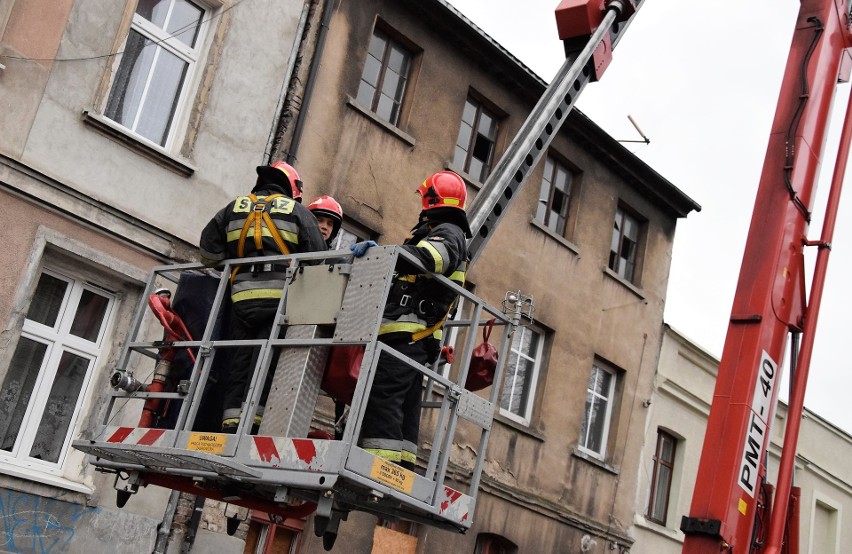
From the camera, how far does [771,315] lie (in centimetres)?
766

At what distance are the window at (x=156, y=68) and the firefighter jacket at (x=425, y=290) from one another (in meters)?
6.33

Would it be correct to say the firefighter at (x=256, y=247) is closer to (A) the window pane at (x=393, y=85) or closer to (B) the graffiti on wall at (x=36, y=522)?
(B) the graffiti on wall at (x=36, y=522)

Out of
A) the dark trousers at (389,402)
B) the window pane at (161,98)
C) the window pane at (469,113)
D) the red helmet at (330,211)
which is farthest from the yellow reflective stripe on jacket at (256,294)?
the window pane at (469,113)

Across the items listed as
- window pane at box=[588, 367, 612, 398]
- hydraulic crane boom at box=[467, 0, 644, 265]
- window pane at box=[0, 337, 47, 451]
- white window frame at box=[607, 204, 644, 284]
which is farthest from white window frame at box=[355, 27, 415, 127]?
hydraulic crane boom at box=[467, 0, 644, 265]

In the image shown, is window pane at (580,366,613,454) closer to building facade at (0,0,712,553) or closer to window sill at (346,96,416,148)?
building facade at (0,0,712,553)

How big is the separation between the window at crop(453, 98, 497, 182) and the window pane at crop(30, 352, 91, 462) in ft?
22.3

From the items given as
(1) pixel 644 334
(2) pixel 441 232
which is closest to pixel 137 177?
(2) pixel 441 232

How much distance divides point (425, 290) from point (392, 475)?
1.11m

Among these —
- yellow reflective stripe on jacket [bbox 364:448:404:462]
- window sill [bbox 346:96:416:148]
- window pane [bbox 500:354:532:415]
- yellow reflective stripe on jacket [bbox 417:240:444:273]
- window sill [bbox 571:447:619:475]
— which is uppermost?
window sill [bbox 346:96:416:148]

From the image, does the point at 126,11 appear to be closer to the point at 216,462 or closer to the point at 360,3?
the point at 360,3

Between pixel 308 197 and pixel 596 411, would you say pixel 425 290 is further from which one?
pixel 596 411

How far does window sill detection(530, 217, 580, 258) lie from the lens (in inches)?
661

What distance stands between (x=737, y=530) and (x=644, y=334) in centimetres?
1188

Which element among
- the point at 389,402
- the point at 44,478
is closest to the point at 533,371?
the point at 44,478
